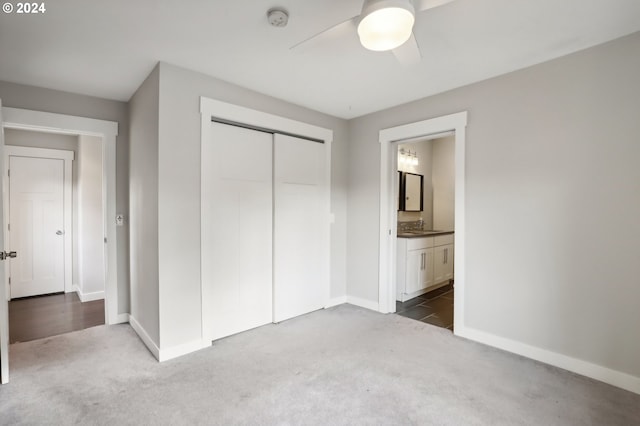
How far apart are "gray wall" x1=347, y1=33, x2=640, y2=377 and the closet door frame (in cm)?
141

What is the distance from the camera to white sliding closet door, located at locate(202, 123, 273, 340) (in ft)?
9.29

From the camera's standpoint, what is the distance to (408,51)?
5.53 feet

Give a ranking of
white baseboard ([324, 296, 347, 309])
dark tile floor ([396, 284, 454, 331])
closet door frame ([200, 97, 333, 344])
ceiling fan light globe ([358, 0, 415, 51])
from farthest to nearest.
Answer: white baseboard ([324, 296, 347, 309])
dark tile floor ([396, 284, 454, 331])
closet door frame ([200, 97, 333, 344])
ceiling fan light globe ([358, 0, 415, 51])

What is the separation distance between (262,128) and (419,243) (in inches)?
105

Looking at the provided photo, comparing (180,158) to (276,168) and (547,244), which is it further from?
(547,244)

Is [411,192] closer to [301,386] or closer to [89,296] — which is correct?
[301,386]

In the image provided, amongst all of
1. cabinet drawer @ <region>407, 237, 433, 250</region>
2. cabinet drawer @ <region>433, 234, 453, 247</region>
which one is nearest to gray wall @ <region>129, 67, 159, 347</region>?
cabinet drawer @ <region>407, 237, 433, 250</region>

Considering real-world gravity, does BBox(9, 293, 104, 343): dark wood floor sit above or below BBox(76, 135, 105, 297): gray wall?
below

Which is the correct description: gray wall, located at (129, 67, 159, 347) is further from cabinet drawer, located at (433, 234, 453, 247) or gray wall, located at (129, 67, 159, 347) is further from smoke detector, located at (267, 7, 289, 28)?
cabinet drawer, located at (433, 234, 453, 247)

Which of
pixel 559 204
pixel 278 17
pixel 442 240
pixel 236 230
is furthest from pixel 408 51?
pixel 442 240

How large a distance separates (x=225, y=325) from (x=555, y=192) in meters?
3.13

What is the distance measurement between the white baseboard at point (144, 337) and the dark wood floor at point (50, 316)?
0.54 m

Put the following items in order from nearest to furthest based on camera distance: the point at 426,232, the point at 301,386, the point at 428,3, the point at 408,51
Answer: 1. the point at 428,3
2. the point at 408,51
3. the point at 301,386
4. the point at 426,232

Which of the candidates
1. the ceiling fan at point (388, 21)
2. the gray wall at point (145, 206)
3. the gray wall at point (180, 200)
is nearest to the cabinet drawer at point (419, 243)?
the gray wall at point (180, 200)
